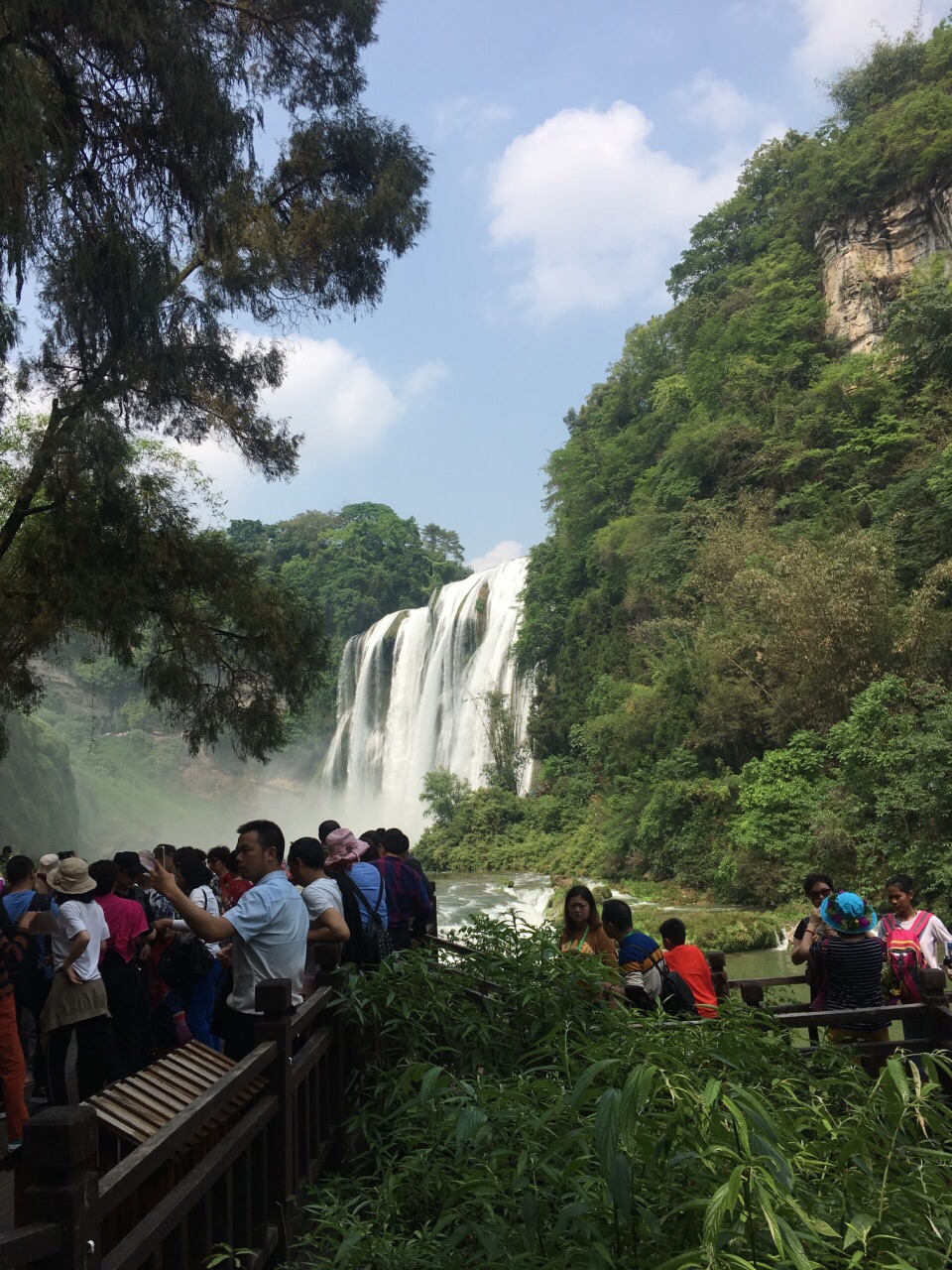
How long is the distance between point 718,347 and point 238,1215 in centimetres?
2874

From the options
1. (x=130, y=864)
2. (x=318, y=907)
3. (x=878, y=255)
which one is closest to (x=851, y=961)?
(x=318, y=907)

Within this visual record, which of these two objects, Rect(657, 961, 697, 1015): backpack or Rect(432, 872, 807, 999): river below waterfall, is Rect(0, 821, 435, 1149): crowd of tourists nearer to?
Rect(657, 961, 697, 1015): backpack

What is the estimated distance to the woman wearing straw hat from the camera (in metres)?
4.85

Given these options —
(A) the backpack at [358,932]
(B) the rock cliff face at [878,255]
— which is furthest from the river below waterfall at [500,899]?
(B) the rock cliff face at [878,255]

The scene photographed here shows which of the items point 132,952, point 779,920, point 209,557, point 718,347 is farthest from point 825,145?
point 132,952

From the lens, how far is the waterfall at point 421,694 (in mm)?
32469

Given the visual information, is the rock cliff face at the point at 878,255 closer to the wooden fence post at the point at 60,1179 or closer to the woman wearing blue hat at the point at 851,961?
the woman wearing blue hat at the point at 851,961

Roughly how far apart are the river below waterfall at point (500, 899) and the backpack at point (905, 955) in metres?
8.90

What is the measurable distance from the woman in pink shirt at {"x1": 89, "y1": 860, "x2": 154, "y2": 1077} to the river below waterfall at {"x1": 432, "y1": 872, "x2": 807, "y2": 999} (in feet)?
34.1

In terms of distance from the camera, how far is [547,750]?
29922mm

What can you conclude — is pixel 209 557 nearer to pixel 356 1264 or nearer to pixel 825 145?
pixel 356 1264

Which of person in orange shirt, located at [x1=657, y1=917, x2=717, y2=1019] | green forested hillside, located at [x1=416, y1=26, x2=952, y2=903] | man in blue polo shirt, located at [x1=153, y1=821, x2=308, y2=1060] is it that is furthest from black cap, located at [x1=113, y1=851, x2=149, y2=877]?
green forested hillside, located at [x1=416, y1=26, x2=952, y2=903]

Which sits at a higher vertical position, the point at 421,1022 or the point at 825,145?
the point at 825,145

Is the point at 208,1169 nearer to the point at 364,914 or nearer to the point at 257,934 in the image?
the point at 257,934
